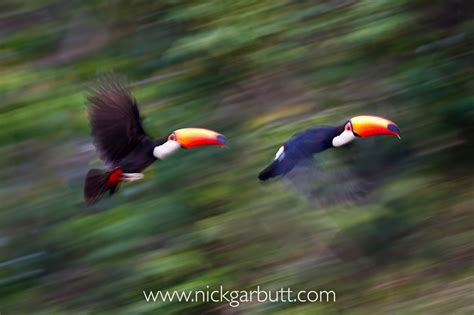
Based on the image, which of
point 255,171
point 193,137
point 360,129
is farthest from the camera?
point 255,171

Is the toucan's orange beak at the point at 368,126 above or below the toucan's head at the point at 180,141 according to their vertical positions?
below

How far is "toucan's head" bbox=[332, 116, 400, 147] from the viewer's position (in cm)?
559

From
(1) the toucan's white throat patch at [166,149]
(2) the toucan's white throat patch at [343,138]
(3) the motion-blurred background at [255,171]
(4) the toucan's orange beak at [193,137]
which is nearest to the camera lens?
(4) the toucan's orange beak at [193,137]

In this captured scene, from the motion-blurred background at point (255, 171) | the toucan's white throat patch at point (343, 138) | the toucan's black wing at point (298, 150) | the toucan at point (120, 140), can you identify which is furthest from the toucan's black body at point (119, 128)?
the toucan's white throat patch at point (343, 138)

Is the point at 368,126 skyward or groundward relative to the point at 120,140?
groundward

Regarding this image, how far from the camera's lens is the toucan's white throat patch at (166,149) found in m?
5.54

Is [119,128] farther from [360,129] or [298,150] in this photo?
[360,129]

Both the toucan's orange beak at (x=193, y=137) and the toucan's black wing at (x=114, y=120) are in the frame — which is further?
the toucan's black wing at (x=114, y=120)

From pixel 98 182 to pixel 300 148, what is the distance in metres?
0.89

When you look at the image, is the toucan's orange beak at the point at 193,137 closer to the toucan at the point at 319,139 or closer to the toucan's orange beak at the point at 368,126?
the toucan at the point at 319,139

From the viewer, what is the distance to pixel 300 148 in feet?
18.2

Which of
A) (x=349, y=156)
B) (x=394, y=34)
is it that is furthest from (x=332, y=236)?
(x=394, y=34)

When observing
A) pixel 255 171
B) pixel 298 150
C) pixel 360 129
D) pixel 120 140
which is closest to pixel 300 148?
pixel 298 150

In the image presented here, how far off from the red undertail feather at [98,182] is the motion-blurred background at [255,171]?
0.26 meters
